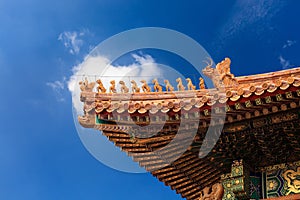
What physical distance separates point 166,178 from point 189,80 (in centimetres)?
218

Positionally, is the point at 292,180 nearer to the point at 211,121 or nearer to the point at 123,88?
the point at 211,121

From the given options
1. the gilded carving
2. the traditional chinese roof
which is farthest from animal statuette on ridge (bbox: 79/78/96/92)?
the gilded carving

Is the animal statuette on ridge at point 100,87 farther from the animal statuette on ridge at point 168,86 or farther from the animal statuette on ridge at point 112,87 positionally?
the animal statuette on ridge at point 168,86

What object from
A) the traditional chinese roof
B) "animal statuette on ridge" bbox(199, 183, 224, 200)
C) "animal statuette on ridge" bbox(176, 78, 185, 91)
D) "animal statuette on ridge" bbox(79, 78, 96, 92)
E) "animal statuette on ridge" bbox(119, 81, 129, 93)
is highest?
"animal statuette on ridge" bbox(176, 78, 185, 91)

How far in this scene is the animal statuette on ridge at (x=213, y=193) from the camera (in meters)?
8.57

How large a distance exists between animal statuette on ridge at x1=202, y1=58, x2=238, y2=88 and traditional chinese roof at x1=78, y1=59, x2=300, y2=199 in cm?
15

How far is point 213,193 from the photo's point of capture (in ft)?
28.9

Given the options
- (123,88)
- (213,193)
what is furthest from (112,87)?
(213,193)

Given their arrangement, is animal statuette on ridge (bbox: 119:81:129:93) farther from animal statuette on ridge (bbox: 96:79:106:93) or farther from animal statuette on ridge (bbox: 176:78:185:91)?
animal statuette on ridge (bbox: 176:78:185:91)

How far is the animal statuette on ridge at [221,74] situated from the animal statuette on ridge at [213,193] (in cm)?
203

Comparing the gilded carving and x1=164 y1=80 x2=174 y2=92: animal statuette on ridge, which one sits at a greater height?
x1=164 y1=80 x2=174 y2=92: animal statuette on ridge

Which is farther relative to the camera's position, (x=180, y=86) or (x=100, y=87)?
(x=180, y=86)

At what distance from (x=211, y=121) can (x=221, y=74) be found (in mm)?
1157

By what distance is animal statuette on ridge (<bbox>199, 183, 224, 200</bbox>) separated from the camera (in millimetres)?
8572
